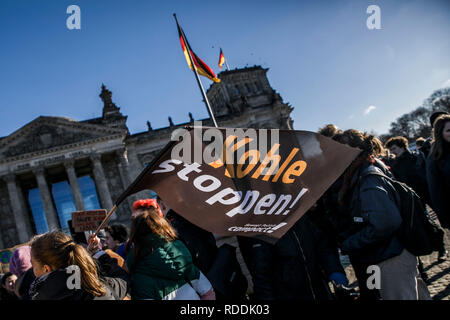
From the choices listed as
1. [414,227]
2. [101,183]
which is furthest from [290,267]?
[101,183]

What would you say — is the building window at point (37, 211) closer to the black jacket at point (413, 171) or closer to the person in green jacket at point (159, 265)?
the black jacket at point (413, 171)

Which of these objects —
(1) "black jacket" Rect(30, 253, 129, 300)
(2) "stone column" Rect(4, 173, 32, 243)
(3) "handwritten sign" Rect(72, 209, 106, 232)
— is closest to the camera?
(1) "black jacket" Rect(30, 253, 129, 300)

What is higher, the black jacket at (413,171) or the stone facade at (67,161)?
the stone facade at (67,161)

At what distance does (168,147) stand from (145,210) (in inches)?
48.9

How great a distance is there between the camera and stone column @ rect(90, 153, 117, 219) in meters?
33.2

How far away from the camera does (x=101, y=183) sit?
3338cm

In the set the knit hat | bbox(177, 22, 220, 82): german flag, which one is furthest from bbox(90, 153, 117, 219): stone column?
the knit hat

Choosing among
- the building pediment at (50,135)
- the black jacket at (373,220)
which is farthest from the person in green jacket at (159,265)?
the building pediment at (50,135)

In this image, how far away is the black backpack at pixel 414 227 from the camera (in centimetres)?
306

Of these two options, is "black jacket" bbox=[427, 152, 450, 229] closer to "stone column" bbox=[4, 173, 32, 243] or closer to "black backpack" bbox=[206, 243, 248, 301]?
"black backpack" bbox=[206, 243, 248, 301]

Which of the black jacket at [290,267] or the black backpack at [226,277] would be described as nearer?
the black jacket at [290,267]

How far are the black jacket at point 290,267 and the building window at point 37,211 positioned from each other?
3627cm

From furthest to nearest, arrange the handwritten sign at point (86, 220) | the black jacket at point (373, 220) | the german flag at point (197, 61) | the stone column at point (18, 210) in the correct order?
the stone column at point (18, 210) < the german flag at point (197, 61) < the handwritten sign at point (86, 220) < the black jacket at point (373, 220)
